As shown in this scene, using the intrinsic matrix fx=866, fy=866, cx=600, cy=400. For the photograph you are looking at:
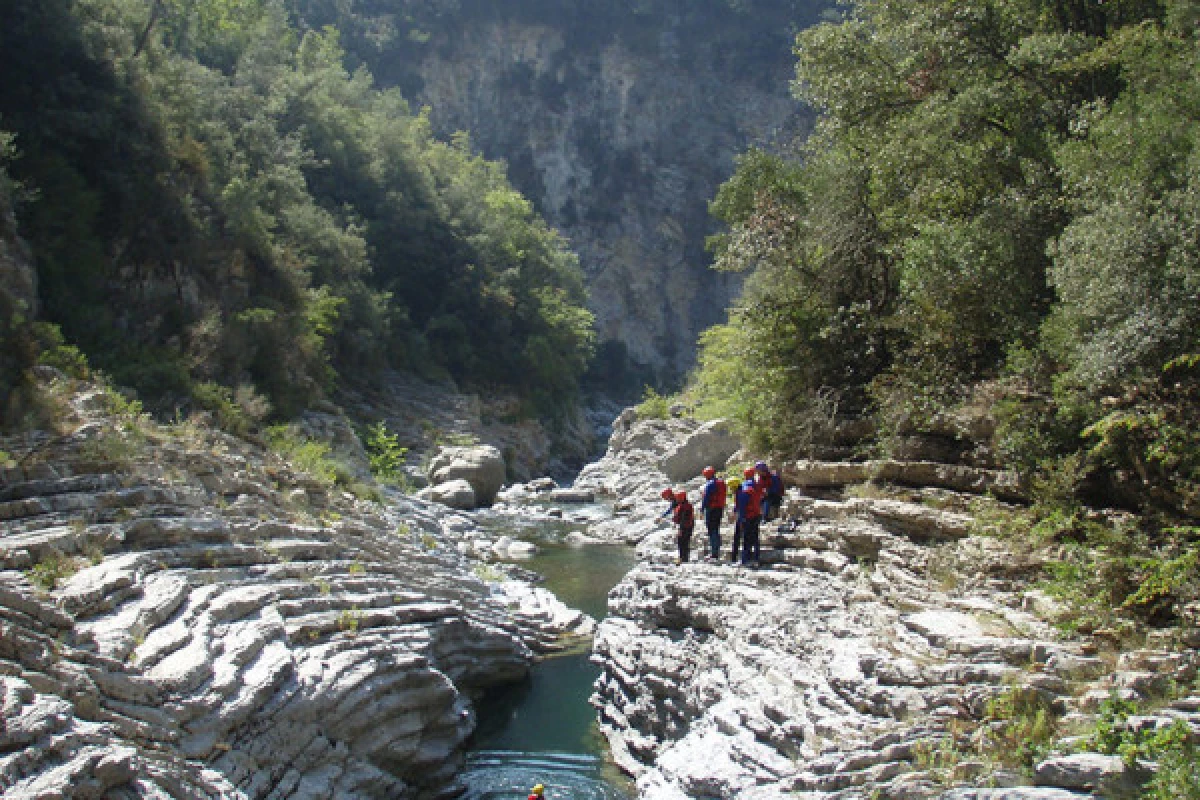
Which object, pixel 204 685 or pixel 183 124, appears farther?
pixel 183 124

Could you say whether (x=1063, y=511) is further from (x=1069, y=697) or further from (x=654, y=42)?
(x=654, y=42)

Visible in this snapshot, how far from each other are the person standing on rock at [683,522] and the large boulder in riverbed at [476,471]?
55.0 feet

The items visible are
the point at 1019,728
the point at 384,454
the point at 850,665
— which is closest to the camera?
the point at 1019,728

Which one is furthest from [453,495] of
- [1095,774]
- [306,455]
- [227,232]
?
[1095,774]

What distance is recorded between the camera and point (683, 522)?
Result: 13.6 meters

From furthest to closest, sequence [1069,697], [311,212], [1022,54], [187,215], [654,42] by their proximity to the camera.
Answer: [654,42], [311,212], [187,215], [1022,54], [1069,697]

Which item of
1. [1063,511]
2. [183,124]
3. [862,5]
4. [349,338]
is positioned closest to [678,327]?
[349,338]

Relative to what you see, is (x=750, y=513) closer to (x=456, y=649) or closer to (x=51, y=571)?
(x=456, y=649)

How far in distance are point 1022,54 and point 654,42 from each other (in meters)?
72.4

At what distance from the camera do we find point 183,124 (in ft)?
89.1

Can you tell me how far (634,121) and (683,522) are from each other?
68346mm

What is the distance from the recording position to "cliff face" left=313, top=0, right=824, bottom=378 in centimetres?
7625

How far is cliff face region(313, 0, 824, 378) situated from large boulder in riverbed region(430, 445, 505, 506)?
4467 centimetres

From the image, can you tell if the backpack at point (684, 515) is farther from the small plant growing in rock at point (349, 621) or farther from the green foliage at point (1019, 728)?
the green foliage at point (1019, 728)
